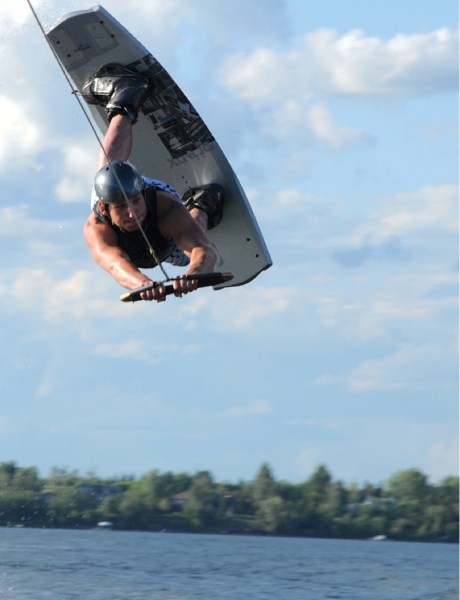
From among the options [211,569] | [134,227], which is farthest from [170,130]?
[211,569]

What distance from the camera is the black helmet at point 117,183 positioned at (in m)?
11.7

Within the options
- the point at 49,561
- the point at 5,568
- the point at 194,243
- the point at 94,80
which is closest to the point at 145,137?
the point at 94,80

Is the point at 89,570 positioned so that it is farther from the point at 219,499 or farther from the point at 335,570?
the point at 219,499

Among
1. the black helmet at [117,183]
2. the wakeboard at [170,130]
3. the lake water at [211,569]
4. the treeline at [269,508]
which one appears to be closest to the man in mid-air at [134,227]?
the black helmet at [117,183]

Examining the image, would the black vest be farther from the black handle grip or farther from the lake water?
the lake water

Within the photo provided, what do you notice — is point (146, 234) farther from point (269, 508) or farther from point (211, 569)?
point (269, 508)

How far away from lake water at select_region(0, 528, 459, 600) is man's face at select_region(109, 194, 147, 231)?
1905 centimetres

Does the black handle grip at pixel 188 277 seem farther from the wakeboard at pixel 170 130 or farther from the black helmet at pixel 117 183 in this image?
the wakeboard at pixel 170 130

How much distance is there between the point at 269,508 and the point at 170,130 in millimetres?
66083

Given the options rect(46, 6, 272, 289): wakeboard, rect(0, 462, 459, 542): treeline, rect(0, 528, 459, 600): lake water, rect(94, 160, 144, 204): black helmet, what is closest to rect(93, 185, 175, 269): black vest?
rect(94, 160, 144, 204): black helmet

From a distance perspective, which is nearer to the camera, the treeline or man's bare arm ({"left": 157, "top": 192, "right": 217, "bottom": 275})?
man's bare arm ({"left": 157, "top": 192, "right": 217, "bottom": 275})

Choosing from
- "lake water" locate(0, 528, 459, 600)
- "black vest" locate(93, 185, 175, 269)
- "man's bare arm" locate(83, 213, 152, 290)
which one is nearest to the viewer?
"man's bare arm" locate(83, 213, 152, 290)

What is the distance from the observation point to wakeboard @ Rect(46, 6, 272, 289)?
14203 millimetres

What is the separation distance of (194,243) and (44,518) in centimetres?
5894
